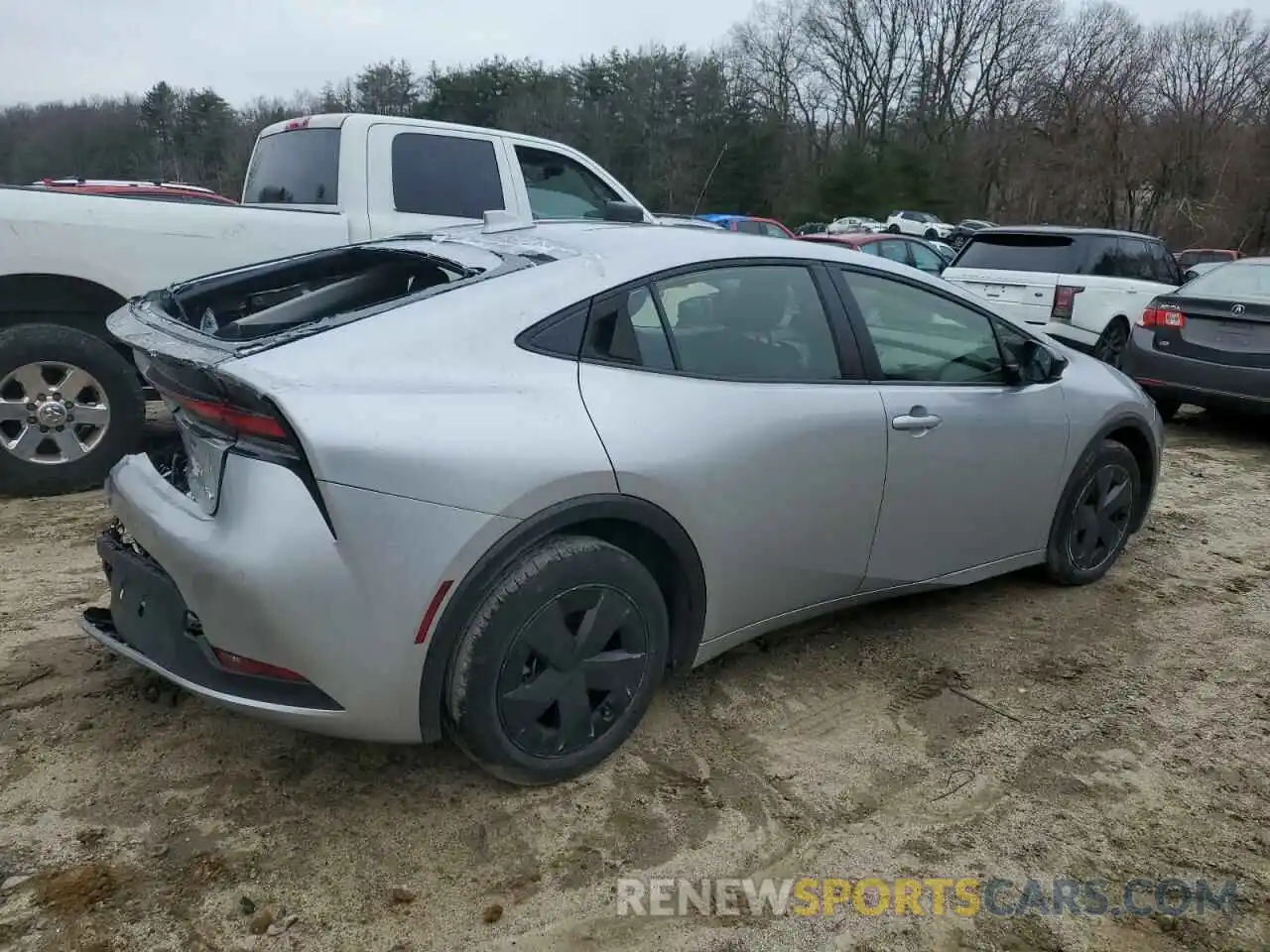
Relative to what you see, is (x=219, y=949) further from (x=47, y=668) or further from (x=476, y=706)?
(x=47, y=668)

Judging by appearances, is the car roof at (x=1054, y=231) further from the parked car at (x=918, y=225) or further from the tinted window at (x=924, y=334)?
the parked car at (x=918, y=225)

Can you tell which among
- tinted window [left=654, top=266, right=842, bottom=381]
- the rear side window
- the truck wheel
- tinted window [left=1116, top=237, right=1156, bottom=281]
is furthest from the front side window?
tinted window [left=1116, top=237, right=1156, bottom=281]

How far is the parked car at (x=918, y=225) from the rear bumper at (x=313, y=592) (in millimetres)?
36294

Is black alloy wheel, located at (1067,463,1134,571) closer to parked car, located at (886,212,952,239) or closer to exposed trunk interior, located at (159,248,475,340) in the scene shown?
exposed trunk interior, located at (159,248,475,340)

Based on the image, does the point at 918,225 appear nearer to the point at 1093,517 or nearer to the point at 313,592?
the point at 1093,517

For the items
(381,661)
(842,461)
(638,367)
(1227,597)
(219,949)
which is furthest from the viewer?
(1227,597)

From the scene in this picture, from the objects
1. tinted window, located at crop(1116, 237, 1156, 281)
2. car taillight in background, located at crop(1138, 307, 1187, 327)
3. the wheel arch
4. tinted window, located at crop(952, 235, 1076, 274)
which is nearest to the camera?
the wheel arch

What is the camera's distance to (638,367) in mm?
2713

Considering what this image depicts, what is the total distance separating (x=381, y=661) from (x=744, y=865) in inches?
40.8

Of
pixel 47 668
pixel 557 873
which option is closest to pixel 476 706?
pixel 557 873

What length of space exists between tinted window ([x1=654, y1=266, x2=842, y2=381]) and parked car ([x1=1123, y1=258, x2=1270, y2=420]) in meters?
5.43

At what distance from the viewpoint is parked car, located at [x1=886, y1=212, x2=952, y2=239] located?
125ft

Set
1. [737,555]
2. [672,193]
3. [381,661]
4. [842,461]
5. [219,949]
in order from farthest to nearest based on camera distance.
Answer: [672,193] < [842,461] < [737,555] < [381,661] < [219,949]

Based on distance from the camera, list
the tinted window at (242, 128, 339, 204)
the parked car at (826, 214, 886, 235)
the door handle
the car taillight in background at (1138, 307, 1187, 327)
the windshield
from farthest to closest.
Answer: the parked car at (826, 214, 886, 235) < the car taillight in background at (1138, 307, 1187, 327) < the windshield < the tinted window at (242, 128, 339, 204) < the door handle
